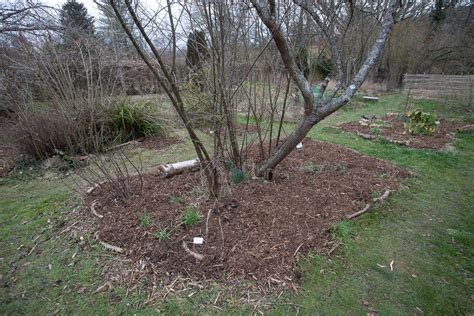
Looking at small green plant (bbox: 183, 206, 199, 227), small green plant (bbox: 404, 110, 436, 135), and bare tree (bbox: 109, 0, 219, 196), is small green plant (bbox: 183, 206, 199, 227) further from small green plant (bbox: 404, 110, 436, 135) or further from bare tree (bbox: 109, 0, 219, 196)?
small green plant (bbox: 404, 110, 436, 135)

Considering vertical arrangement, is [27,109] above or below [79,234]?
above

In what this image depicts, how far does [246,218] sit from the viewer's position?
249 cm

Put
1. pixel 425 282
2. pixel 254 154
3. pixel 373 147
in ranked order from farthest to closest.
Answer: pixel 373 147 < pixel 254 154 < pixel 425 282

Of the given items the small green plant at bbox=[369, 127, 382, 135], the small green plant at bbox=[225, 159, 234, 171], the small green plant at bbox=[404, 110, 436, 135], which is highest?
the small green plant at bbox=[225, 159, 234, 171]

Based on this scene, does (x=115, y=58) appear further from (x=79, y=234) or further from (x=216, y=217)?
(x=216, y=217)

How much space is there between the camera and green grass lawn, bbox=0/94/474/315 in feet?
5.86

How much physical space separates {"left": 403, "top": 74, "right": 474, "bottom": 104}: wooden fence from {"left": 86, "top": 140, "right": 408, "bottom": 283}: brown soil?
730cm

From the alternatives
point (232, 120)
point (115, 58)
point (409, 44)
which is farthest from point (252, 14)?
point (409, 44)

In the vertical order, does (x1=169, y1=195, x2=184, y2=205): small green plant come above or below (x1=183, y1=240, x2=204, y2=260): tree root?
above

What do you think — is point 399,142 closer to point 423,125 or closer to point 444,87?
point 423,125

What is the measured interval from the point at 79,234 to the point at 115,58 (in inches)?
129

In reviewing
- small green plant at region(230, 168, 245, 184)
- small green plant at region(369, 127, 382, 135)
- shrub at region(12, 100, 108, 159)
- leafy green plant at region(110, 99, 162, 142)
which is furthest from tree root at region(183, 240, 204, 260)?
small green plant at region(369, 127, 382, 135)

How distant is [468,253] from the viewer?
2.26 metres

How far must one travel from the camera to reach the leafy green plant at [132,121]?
572 centimetres
